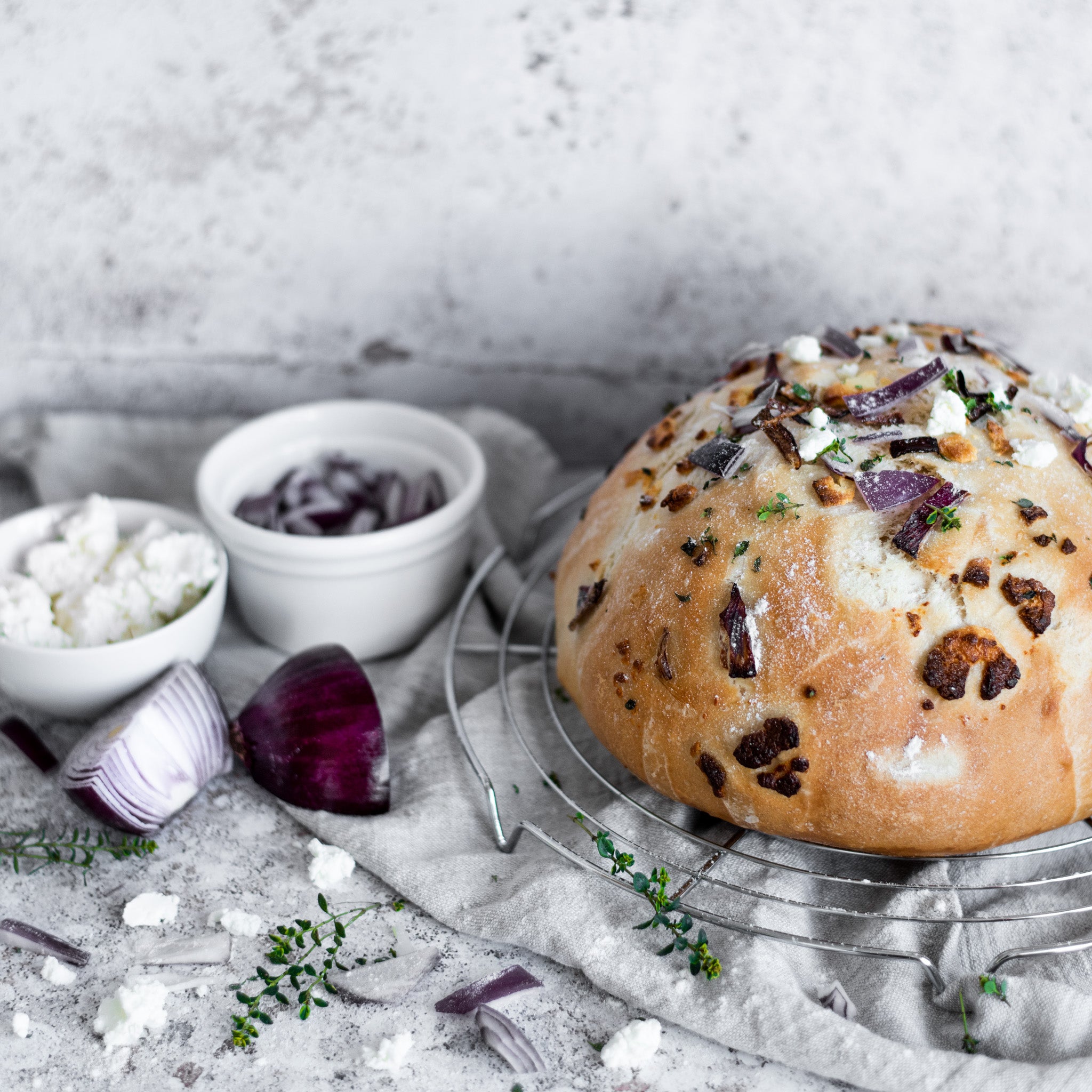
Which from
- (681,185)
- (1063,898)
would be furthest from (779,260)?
(1063,898)

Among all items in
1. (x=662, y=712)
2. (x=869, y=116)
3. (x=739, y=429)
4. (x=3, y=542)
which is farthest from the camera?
(x=869, y=116)

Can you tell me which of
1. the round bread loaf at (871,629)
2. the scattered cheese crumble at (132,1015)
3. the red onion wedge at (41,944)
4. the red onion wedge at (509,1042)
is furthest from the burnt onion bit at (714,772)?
the red onion wedge at (41,944)

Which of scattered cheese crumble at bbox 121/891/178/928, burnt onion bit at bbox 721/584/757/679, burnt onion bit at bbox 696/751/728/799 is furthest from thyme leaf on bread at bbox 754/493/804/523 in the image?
scattered cheese crumble at bbox 121/891/178/928

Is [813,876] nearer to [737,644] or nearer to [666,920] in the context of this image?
[666,920]

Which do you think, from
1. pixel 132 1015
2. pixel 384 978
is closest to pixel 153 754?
pixel 132 1015

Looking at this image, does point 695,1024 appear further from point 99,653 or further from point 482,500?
point 482,500

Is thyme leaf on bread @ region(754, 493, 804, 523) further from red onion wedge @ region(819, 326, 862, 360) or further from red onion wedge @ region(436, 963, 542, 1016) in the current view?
red onion wedge @ region(436, 963, 542, 1016)

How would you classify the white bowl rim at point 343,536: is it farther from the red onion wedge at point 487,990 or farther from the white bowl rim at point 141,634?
the red onion wedge at point 487,990
